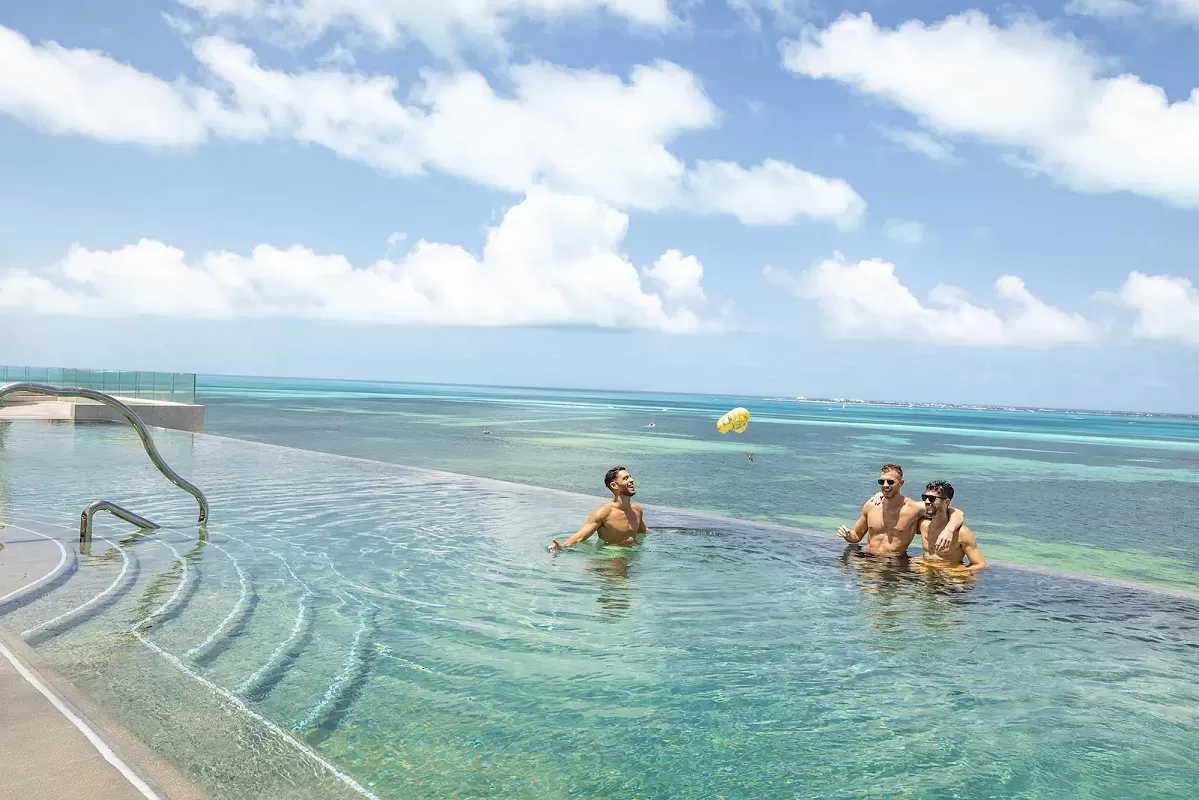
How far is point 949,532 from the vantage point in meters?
9.08

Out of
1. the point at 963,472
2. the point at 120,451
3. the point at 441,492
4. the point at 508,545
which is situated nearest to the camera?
the point at 508,545

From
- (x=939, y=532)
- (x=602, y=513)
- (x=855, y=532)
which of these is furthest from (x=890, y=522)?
(x=602, y=513)

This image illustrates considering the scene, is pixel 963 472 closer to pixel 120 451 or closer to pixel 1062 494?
pixel 1062 494

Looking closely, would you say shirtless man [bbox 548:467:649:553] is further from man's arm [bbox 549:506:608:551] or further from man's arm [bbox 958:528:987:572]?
man's arm [bbox 958:528:987:572]

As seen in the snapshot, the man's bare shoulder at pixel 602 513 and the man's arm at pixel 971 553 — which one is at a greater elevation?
the man's bare shoulder at pixel 602 513

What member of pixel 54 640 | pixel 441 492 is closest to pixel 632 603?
pixel 54 640

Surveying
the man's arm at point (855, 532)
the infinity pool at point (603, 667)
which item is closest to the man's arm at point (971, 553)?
the infinity pool at point (603, 667)

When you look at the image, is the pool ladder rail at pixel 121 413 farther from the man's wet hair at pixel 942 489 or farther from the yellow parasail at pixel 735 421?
the yellow parasail at pixel 735 421

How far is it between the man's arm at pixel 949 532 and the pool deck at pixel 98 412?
73.8ft

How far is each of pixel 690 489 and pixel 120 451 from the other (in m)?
13.9

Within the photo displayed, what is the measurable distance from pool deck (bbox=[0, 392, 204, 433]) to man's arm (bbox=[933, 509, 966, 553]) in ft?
73.8

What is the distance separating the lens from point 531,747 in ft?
13.8

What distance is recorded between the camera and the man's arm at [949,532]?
29.7 feet

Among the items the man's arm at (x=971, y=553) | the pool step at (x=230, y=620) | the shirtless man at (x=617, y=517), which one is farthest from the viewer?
the shirtless man at (x=617, y=517)
